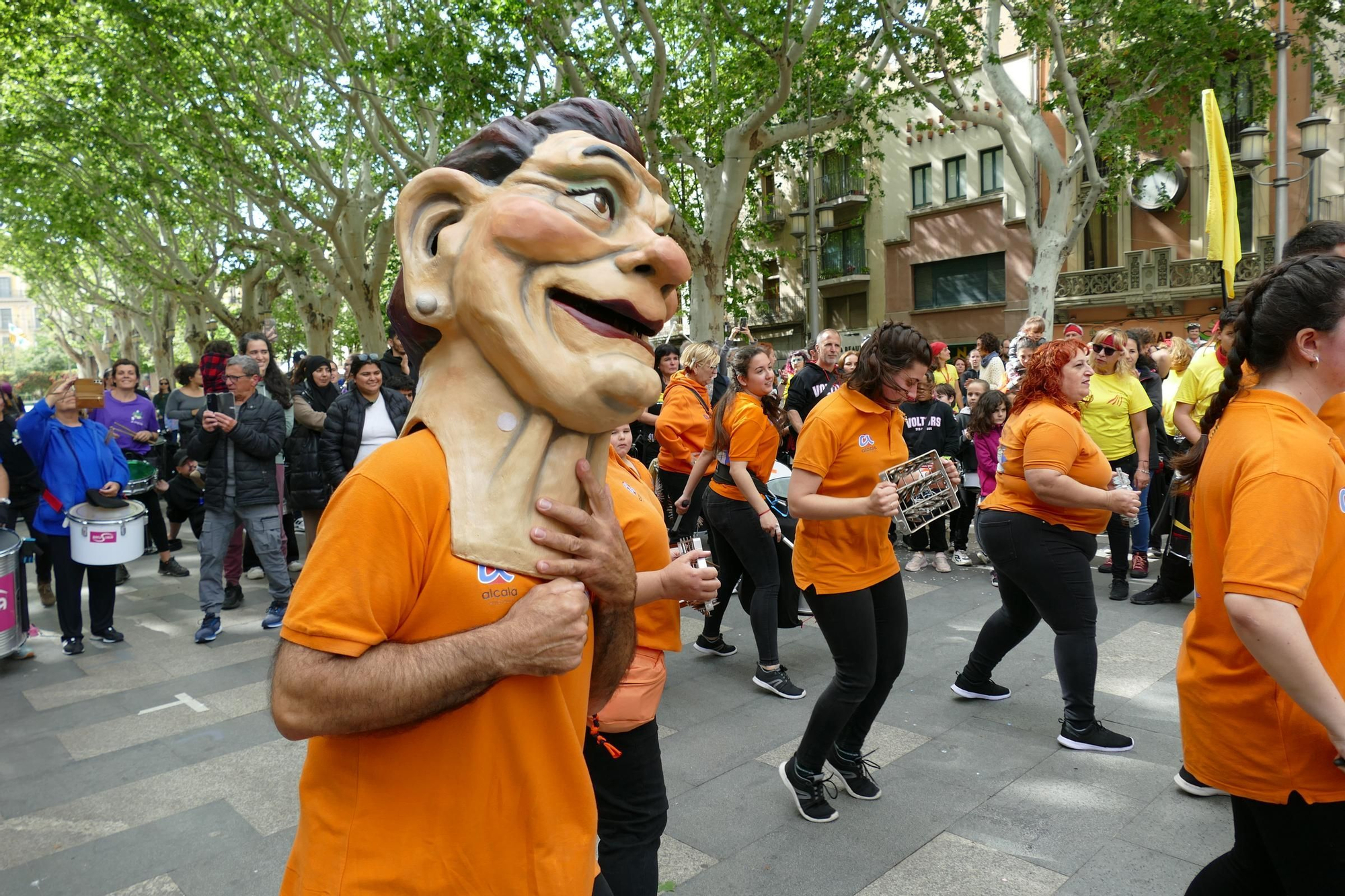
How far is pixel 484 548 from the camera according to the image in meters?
1.39

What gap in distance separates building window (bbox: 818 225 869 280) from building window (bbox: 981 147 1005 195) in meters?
4.75

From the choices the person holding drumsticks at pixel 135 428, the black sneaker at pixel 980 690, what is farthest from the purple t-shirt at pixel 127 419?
the black sneaker at pixel 980 690

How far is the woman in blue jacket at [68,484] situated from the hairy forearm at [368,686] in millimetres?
5695

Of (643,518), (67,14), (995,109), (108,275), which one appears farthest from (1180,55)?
(108,275)

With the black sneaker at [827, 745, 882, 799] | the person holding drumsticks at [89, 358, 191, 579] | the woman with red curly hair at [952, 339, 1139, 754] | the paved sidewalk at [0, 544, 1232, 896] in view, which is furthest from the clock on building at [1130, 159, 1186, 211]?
the black sneaker at [827, 745, 882, 799]

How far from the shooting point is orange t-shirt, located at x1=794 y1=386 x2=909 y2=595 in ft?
11.7

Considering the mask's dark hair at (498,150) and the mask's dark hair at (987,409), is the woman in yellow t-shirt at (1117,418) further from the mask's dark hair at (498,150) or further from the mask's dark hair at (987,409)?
the mask's dark hair at (498,150)

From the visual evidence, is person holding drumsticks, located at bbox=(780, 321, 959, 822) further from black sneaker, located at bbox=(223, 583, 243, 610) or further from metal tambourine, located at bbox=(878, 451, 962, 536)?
black sneaker, located at bbox=(223, 583, 243, 610)

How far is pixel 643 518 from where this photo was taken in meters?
2.27

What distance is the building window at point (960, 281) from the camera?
26.4m

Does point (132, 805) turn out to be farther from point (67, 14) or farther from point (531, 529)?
point (67, 14)

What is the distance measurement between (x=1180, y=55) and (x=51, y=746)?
16107 millimetres

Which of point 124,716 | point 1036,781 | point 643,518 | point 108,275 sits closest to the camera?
point 643,518

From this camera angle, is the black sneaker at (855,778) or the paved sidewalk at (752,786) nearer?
the paved sidewalk at (752,786)
